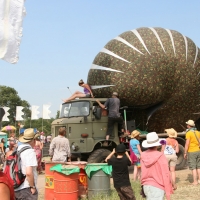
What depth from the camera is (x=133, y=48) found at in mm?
11984

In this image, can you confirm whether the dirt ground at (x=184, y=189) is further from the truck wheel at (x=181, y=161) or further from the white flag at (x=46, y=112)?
the white flag at (x=46, y=112)

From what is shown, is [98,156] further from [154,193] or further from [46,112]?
[46,112]

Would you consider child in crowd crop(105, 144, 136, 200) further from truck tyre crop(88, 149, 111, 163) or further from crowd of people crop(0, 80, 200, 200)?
truck tyre crop(88, 149, 111, 163)

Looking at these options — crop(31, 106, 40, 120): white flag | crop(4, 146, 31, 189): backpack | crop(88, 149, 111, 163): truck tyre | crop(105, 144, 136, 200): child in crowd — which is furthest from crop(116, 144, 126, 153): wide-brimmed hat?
crop(31, 106, 40, 120): white flag

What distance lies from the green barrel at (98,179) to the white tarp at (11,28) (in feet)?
16.0

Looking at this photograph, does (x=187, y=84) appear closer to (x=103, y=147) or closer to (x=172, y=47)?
(x=172, y=47)

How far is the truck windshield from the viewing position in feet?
37.4

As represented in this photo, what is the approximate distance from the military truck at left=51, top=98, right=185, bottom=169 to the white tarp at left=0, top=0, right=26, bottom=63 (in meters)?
7.75

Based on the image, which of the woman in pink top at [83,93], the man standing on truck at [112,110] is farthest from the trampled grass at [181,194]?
the woman in pink top at [83,93]

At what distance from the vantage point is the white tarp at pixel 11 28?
10.7 ft

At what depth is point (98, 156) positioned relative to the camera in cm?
1082

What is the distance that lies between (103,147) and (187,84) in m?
3.33

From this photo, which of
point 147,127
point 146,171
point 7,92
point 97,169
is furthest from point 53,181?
point 7,92

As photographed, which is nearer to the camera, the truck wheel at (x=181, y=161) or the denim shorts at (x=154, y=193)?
the denim shorts at (x=154, y=193)
